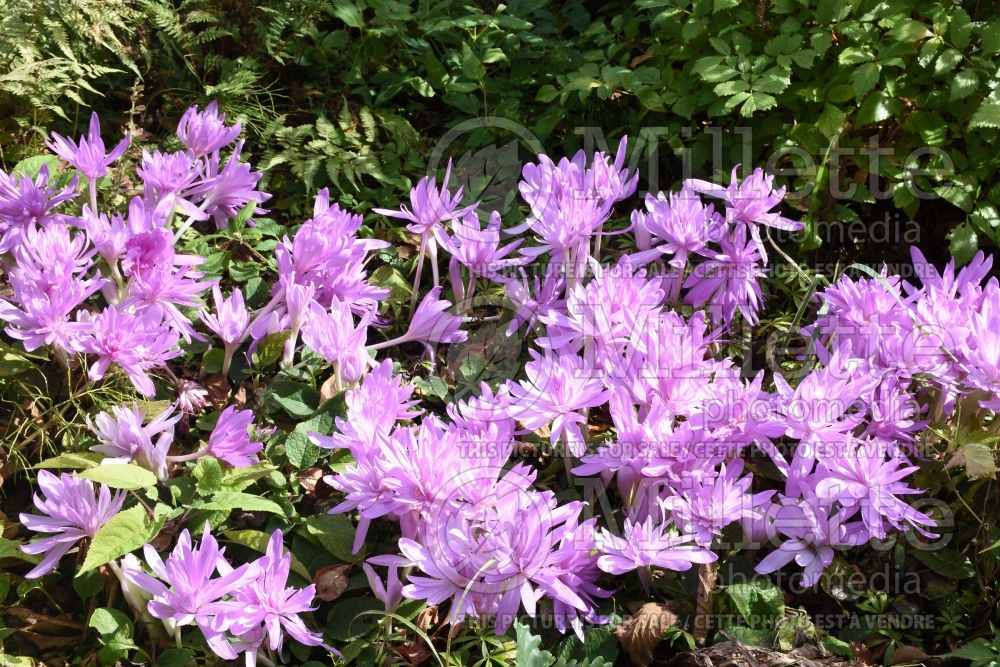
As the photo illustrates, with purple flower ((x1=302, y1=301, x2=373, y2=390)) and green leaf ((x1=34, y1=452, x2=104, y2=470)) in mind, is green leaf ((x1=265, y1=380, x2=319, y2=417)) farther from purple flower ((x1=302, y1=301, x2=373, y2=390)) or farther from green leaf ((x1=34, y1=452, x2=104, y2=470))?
green leaf ((x1=34, y1=452, x2=104, y2=470))

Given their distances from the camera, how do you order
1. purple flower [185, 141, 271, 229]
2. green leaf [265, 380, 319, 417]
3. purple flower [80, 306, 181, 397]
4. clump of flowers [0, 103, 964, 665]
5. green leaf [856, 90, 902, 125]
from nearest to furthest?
clump of flowers [0, 103, 964, 665] < purple flower [80, 306, 181, 397] < green leaf [265, 380, 319, 417] < purple flower [185, 141, 271, 229] < green leaf [856, 90, 902, 125]

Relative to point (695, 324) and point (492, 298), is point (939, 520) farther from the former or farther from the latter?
point (492, 298)

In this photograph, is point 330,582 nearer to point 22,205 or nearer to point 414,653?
point 414,653

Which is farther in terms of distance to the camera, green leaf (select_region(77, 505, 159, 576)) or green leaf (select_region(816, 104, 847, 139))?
green leaf (select_region(816, 104, 847, 139))

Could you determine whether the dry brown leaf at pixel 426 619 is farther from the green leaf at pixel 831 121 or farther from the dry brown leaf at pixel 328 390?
the green leaf at pixel 831 121

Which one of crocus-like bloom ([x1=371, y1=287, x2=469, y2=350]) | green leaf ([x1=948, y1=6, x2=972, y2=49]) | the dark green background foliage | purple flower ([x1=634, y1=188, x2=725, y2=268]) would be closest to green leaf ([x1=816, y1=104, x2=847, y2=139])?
the dark green background foliage

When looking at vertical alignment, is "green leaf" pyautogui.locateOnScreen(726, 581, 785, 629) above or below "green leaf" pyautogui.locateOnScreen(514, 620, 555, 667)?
below

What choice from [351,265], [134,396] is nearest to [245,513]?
[134,396]

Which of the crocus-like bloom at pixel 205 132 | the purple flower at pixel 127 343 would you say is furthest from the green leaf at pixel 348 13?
the purple flower at pixel 127 343
